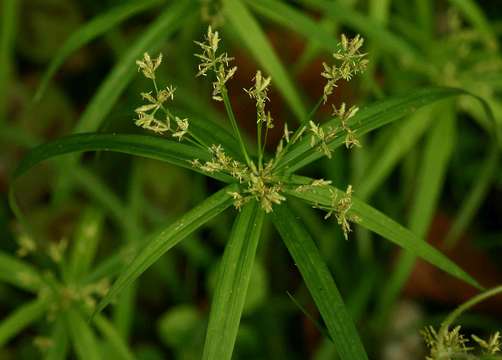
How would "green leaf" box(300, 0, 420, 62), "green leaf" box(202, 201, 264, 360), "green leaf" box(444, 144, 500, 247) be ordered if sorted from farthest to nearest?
"green leaf" box(444, 144, 500, 247) → "green leaf" box(300, 0, 420, 62) → "green leaf" box(202, 201, 264, 360)

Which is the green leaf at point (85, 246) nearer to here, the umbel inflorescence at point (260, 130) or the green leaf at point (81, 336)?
the green leaf at point (81, 336)

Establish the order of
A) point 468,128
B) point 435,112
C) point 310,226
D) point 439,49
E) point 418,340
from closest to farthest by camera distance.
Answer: point 435,112 < point 439,49 < point 310,226 < point 418,340 < point 468,128

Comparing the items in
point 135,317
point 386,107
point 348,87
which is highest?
point 348,87

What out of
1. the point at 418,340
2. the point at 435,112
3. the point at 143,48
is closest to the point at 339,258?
the point at 418,340

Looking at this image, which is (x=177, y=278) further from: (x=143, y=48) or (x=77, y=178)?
(x=143, y=48)

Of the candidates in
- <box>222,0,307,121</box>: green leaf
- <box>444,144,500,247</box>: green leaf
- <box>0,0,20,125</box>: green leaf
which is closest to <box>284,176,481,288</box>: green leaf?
<box>222,0,307,121</box>: green leaf

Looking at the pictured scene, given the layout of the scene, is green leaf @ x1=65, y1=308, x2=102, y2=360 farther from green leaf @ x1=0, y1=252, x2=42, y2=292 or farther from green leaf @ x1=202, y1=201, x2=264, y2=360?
green leaf @ x1=202, y1=201, x2=264, y2=360

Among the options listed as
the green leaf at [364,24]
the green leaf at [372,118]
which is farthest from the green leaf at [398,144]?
the green leaf at [372,118]
